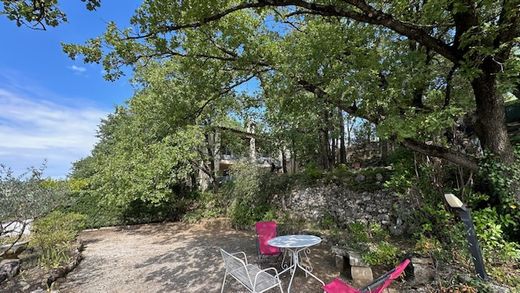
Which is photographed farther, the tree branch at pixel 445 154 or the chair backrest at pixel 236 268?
the tree branch at pixel 445 154

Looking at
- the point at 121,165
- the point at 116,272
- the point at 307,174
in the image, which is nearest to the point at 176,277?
the point at 116,272

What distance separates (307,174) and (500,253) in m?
5.79

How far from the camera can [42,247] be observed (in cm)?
595

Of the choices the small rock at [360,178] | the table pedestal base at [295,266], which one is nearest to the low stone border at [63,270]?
the table pedestal base at [295,266]

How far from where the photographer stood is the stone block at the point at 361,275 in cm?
426

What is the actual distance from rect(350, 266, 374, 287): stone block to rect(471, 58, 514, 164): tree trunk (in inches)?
112

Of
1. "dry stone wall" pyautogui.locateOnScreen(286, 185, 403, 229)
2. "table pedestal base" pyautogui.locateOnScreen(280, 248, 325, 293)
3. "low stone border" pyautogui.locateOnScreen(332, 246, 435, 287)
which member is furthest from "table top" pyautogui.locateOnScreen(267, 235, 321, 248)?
"dry stone wall" pyautogui.locateOnScreen(286, 185, 403, 229)

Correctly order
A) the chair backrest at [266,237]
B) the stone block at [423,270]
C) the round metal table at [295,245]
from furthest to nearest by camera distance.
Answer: the chair backrest at [266,237]
the round metal table at [295,245]
the stone block at [423,270]

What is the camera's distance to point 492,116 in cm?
423

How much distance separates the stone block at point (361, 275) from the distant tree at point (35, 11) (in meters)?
5.61

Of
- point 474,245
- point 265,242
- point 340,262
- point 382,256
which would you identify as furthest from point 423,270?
point 265,242

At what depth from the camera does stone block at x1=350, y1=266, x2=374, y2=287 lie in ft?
14.0

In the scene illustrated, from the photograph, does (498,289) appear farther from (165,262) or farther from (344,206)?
(165,262)

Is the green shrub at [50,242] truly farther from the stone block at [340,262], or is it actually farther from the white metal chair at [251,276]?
the stone block at [340,262]
